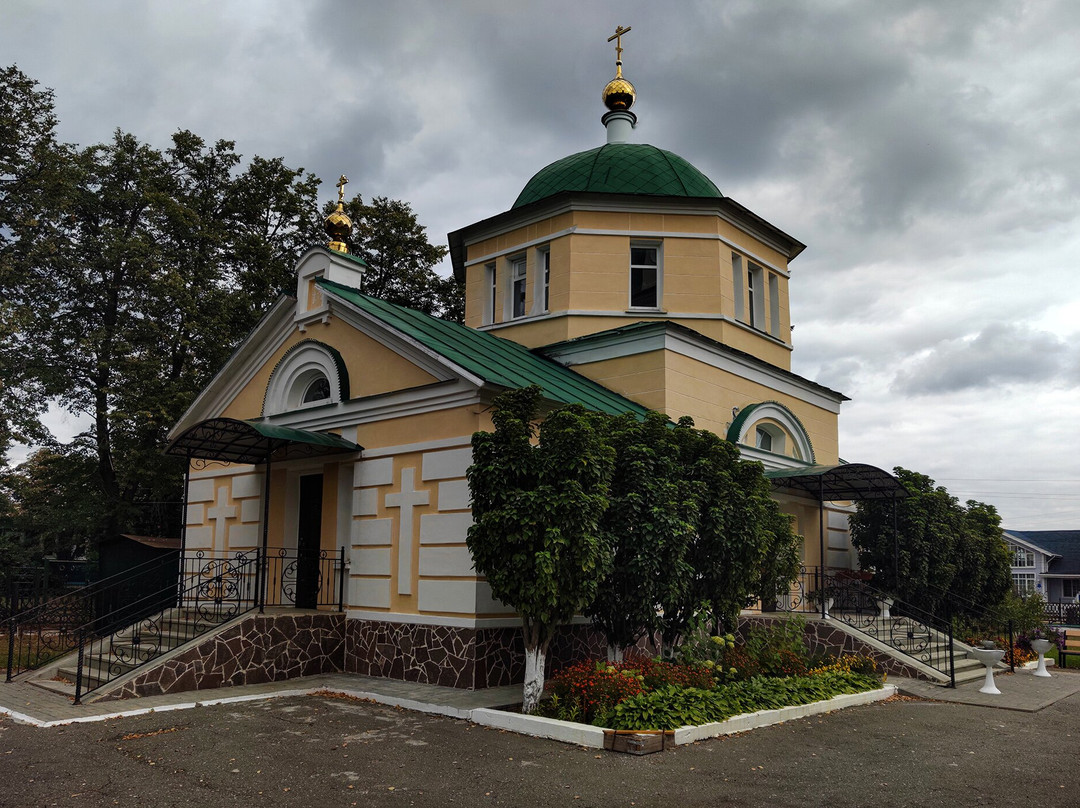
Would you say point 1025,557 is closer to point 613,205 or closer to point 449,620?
point 613,205

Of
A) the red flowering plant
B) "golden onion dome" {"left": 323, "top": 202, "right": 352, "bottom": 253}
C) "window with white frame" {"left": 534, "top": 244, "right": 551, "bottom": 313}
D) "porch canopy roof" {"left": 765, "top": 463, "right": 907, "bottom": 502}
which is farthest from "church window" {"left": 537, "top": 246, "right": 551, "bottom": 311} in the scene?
the red flowering plant

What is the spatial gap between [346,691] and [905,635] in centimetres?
909

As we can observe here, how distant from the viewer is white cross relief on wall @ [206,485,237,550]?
14.1 m

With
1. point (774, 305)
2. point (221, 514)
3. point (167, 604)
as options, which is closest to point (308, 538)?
point (221, 514)

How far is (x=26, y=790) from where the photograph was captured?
20.5 feet

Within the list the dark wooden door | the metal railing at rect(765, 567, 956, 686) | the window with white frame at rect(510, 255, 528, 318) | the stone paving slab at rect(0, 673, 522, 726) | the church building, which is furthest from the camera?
the window with white frame at rect(510, 255, 528, 318)

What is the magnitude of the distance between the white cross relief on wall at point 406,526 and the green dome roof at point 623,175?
25.0 feet

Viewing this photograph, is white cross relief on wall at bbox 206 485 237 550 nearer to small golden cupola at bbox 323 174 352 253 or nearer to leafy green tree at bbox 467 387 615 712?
small golden cupola at bbox 323 174 352 253

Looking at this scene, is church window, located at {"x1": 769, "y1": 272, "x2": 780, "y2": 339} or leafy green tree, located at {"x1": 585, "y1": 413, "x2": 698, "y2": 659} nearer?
leafy green tree, located at {"x1": 585, "y1": 413, "x2": 698, "y2": 659}

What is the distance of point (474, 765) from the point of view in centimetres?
Result: 700

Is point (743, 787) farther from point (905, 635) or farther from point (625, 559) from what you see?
point (905, 635)

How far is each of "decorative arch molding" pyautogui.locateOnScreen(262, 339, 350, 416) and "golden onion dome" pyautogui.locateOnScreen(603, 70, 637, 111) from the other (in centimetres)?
983

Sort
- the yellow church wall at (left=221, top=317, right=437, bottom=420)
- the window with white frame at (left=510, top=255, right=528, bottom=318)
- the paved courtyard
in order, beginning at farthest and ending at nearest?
the window with white frame at (left=510, top=255, right=528, bottom=318) → the yellow church wall at (left=221, top=317, right=437, bottom=420) → the paved courtyard

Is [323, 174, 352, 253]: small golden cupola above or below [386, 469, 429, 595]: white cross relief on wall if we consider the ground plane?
above
